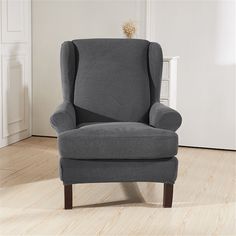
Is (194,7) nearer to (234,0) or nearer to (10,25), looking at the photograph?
(234,0)

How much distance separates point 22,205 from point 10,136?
1795mm

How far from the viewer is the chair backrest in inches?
139

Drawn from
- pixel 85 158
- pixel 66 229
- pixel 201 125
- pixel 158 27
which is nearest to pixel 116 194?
pixel 85 158

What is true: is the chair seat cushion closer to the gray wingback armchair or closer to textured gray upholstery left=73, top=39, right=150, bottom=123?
the gray wingback armchair

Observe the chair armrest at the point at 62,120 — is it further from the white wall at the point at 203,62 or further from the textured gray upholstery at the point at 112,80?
the white wall at the point at 203,62

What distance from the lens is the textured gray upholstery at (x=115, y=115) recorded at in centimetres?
296

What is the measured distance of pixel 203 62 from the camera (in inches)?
182

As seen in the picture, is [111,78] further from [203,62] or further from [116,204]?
[203,62]

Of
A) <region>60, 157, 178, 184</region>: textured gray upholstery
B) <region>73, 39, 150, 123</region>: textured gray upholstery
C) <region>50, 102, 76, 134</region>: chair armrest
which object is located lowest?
<region>60, 157, 178, 184</region>: textured gray upholstery

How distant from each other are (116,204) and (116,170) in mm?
253

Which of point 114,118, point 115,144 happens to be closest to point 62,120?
point 115,144

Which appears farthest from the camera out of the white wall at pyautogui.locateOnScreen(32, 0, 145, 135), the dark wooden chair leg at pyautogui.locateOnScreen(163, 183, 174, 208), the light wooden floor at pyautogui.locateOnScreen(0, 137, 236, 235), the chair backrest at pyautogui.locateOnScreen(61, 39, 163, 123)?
the white wall at pyautogui.locateOnScreen(32, 0, 145, 135)

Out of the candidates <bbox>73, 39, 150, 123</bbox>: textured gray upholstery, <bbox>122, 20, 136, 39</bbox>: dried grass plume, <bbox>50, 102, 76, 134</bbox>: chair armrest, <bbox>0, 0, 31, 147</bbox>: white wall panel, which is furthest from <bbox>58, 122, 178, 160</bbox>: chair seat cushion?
<bbox>0, 0, 31, 147</bbox>: white wall panel

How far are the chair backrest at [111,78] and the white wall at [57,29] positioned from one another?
1219 millimetres
